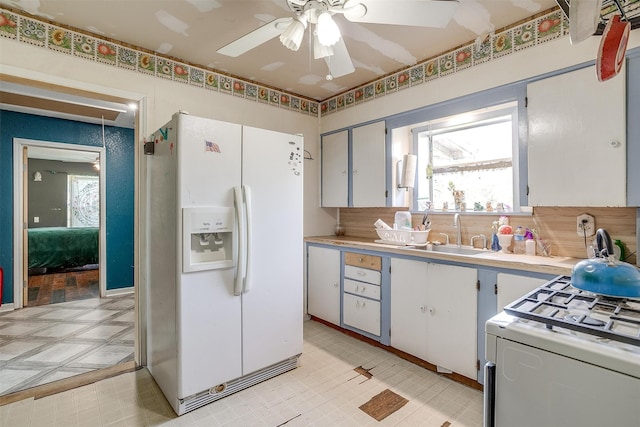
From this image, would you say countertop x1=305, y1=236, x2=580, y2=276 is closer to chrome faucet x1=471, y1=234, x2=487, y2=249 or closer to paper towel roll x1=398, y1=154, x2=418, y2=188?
chrome faucet x1=471, y1=234, x2=487, y2=249

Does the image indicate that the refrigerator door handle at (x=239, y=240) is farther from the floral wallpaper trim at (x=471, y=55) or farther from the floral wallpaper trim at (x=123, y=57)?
the floral wallpaper trim at (x=471, y=55)

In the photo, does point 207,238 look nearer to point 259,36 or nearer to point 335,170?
point 259,36

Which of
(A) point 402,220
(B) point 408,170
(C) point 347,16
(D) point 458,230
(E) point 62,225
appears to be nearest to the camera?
(C) point 347,16

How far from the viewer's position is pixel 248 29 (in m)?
2.22

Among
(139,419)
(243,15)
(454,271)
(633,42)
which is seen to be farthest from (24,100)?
(633,42)

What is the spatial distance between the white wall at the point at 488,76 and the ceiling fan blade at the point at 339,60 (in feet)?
3.21

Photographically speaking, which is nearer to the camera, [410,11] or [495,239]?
[410,11]

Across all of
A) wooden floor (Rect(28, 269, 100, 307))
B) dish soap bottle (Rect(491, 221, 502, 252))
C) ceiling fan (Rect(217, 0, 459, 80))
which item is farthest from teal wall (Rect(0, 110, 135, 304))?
dish soap bottle (Rect(491, 221, 502, 252))

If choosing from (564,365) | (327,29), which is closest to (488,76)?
(327,29)

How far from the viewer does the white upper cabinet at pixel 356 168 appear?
302cm

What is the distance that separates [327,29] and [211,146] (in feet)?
3.16

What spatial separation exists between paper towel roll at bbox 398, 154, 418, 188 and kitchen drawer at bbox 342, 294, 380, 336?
3.64 feet

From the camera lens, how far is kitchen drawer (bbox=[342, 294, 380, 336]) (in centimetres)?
269

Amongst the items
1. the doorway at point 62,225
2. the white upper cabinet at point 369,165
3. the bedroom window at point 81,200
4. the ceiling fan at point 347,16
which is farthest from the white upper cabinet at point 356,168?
the bedroom window at point 81,200
